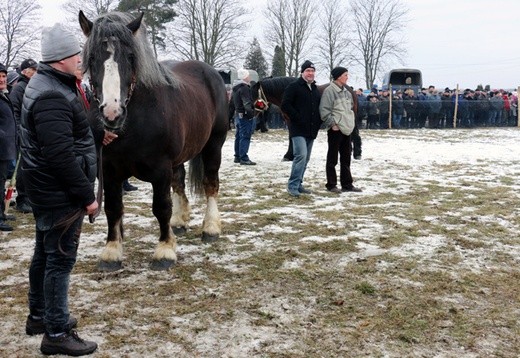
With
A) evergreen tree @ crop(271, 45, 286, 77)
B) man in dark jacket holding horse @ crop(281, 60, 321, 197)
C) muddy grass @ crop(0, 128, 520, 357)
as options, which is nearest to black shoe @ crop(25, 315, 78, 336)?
muddy grass @ crop(0, 128, 520, 357)

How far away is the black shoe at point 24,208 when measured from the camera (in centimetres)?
613

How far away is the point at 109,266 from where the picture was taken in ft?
13.6

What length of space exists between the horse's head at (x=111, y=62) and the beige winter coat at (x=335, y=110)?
169 inches

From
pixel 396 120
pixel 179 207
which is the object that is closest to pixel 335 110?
pixel 179 207

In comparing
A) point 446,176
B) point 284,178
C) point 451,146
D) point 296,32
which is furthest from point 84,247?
point 296,32

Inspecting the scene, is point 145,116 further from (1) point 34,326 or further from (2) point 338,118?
(2) point 338,118

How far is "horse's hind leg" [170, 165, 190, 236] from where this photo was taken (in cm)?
543

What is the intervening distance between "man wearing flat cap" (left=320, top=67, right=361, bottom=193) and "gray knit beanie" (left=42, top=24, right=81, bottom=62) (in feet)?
16.8

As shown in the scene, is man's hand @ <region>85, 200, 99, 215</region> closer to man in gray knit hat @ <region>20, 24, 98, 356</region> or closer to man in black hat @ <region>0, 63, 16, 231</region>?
man in gray knit hat @ <region>20, 24, 98, 356</region>

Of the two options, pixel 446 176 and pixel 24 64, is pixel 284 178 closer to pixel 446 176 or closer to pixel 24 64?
pixel 446 176

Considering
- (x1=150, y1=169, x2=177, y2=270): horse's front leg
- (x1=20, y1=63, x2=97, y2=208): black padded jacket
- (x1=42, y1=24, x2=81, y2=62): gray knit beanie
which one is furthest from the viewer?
(x1=150, y1=169, x2=177, y2=270): horse's front leg

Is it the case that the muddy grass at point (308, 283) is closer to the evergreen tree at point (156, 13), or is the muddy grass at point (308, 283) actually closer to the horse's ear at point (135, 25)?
the horse's ear at point (135, 25)

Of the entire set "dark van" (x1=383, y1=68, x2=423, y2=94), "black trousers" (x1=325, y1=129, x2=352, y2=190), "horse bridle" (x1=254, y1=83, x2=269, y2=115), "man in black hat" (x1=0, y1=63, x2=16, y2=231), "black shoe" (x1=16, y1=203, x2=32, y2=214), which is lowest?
"black shoe" (x1=16, y1=203, x2=32, y2=214)

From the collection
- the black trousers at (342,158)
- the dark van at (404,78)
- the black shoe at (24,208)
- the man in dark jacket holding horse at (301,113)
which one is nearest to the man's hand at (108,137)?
the black shoe at (24,208)
